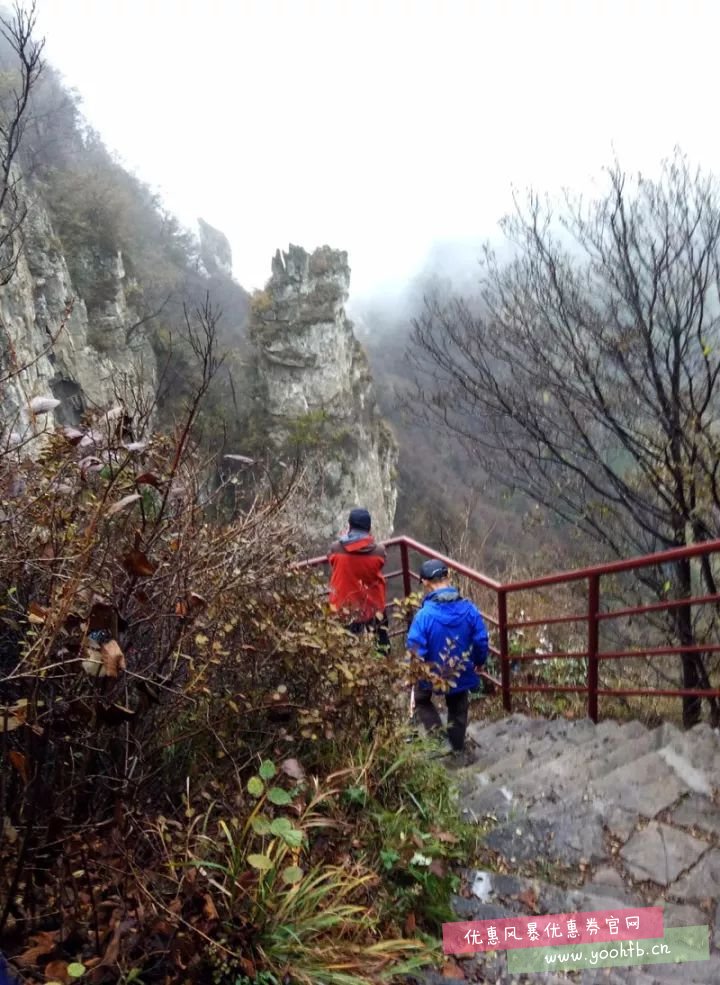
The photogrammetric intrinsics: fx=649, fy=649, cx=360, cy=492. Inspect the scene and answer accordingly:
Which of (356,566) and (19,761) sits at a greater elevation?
(356,566)

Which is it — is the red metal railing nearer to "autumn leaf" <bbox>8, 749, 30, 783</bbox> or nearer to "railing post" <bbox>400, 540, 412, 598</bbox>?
"railing post" <bbox>400, 540, 412, 598</bbox>

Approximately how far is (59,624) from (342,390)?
101ft

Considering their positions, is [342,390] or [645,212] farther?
[342,390]

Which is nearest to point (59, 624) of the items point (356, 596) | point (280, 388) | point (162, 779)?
point (162, 779)

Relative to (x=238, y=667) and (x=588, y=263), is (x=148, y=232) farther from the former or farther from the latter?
(x=238, y=667)

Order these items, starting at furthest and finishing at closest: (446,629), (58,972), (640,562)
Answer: (446,629), (640,562), (58,972)

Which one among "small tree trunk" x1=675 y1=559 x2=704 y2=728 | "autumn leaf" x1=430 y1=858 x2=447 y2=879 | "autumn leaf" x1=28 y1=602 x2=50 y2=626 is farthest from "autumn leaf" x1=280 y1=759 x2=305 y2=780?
"small tree trunk" x1=675 y1=559 x2=704 y2=728

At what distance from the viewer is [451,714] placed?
4.25 meters

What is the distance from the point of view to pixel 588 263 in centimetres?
649

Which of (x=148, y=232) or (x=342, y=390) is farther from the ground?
(x=148, y=232)

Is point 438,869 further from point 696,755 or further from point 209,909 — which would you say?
point 696,755

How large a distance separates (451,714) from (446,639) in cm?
64

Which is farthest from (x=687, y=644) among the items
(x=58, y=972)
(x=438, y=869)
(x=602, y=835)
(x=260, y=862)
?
(x=58, y=972)

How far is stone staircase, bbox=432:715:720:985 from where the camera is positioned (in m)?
2.48
